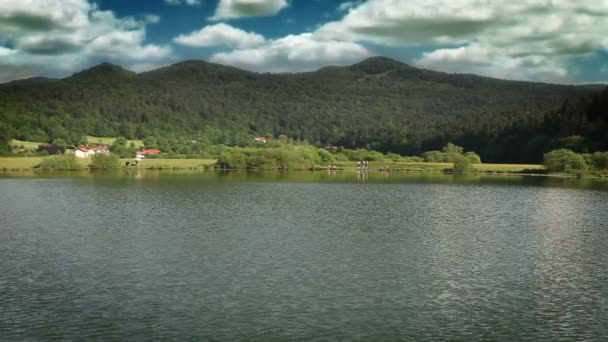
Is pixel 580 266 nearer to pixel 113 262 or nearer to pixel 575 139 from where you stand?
pixel 113 262

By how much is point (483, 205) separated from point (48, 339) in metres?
52.0

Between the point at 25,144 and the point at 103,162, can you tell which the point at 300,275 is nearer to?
the point at 103,162

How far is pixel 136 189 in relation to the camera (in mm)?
84250

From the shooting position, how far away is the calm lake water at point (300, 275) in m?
21.6

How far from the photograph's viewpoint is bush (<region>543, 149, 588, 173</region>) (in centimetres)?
14438

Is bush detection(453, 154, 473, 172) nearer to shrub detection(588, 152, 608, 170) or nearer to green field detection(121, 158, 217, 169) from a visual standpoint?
shrub detection(588, 152, 608, 170)

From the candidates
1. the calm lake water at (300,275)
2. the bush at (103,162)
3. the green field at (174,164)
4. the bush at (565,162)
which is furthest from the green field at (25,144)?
the bush at (565,162)

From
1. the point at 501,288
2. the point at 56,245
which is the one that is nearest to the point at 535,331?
the point at 501,288

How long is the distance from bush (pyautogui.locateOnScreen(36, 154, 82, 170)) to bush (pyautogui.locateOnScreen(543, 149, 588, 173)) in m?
111

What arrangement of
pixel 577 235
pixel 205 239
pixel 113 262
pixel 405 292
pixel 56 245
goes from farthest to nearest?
pixel 577 235, pixel 205 239, pixel 56 245, pixel 113 262, pixel 405 292

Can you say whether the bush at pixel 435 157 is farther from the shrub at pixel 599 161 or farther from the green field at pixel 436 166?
the shrub at pixel 599 161

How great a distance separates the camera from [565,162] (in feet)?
484

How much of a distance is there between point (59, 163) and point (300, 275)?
136 metres

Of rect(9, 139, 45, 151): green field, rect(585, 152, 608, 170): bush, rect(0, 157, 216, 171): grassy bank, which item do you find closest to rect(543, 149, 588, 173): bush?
rect(585, 152, 608, 170): bush
